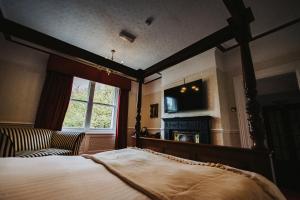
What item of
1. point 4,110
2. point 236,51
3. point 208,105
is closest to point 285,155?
point 208,105

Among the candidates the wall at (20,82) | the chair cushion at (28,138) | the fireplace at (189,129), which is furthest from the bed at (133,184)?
the wall at (20,82)

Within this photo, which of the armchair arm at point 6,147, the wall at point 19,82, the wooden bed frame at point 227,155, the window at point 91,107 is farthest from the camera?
the window at point 91,107

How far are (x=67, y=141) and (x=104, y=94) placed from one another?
1.85 m

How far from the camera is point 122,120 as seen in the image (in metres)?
4.48

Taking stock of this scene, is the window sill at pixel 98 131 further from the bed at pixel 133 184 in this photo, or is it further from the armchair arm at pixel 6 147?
the bed at pixel 133 184

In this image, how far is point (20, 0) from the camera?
209cm

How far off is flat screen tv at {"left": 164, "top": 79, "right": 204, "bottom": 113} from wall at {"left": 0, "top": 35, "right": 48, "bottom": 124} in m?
3.19

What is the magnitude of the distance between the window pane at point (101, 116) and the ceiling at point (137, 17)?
6.30 ft

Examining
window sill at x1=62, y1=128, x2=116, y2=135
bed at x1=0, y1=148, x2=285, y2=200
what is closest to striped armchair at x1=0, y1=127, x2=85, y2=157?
window sill at x1=62, y1=128, x2=116, y2=135

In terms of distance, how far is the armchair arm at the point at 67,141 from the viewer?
2.85m

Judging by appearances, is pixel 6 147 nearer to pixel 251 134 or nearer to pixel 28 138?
pixel 28 138

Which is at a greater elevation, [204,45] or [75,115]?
[204,45]

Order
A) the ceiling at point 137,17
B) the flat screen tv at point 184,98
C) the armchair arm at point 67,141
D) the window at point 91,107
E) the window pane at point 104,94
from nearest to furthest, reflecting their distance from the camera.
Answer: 1. the ceiling at point 137,17
2. the armchair arm at point 67,141
3. the flat screen tv at point 184,98
4. the window at point 91,107
5. the window pane at point 104,94

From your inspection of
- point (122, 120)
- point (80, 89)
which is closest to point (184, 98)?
point (122, 120)
